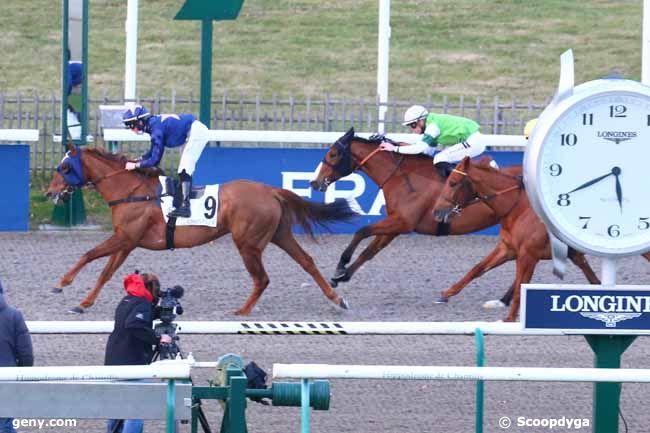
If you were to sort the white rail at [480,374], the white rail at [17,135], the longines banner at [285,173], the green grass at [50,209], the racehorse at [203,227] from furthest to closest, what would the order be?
1. the green grass at [50,209]
2. the longines banner at [285,173]
3. the white rail at [17,135]
4. the racehorse at [203,227]
5. the white rail at [480,374]

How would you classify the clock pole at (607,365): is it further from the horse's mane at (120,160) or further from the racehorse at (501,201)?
the horse's mane at (120,160)

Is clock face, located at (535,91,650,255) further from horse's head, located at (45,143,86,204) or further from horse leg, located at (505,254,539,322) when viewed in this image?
horse's head, located at (45,143,86,204)

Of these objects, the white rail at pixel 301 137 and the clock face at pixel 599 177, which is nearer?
the clock face at pixel 599 177

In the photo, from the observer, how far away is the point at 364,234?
12648 millimetres

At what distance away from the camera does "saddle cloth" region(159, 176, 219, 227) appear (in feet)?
38.9

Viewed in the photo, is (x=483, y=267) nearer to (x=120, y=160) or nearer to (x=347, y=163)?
(x=347, y=163)

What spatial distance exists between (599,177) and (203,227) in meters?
6.82

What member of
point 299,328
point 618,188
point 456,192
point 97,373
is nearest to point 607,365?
point 618,188

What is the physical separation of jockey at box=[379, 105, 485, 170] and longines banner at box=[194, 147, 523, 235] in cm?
224

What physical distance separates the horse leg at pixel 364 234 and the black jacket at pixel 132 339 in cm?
548

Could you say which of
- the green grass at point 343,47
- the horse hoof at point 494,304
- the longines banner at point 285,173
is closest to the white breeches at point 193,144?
the horse hoof at point 494,304

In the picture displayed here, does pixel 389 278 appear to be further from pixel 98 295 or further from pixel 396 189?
pixel 98 295

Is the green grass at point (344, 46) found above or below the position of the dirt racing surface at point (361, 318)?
above

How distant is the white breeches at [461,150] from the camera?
12.9 meters
